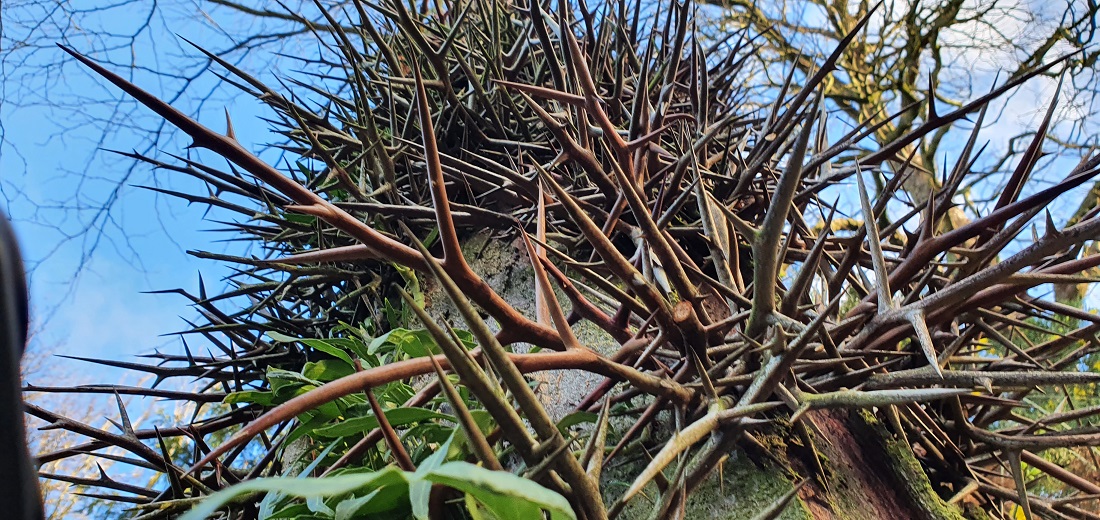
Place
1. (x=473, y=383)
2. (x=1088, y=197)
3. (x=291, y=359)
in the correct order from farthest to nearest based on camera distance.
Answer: (x=1088, y=197) → (x=291, y=359) → (x=473, y=383)

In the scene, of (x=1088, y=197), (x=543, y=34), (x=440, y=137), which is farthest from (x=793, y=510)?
(x=1088, y=197)

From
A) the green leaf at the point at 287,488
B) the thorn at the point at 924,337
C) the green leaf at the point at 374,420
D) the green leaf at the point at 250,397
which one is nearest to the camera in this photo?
the green leaf at the point at 287,488

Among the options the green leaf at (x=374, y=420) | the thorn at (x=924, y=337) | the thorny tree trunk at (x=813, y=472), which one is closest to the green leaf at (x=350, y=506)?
the green leaf at (x=374, y=420)

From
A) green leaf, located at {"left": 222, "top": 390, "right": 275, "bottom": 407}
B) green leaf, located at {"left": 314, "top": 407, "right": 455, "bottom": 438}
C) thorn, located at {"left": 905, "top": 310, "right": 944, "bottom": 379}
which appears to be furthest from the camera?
green leaf, located at {"left": 222, "top": 390, "right": 275, "bottom": 407}

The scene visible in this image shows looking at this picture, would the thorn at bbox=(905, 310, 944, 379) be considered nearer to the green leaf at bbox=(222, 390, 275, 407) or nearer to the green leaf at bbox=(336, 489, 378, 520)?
the green leaf at bbox=(336, 489, 378, 520)

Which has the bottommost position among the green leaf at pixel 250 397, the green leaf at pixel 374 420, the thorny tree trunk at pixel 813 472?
the thorny tree trunk at pixel 813 472

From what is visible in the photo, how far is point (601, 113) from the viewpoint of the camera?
49cm

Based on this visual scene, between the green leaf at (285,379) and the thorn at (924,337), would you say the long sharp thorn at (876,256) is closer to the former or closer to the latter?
the thorn at (924,337)

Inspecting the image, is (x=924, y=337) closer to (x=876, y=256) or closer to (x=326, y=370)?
(x=876, y=256)

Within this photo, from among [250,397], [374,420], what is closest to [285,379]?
[250,397]

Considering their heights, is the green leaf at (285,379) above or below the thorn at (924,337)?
above

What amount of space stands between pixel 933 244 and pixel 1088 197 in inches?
84.1

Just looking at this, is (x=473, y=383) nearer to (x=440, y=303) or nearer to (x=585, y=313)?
(x=585, y=313)

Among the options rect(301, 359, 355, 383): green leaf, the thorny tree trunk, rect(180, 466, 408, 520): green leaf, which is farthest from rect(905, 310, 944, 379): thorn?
rect(301, 359, 355, 383): green leaf
